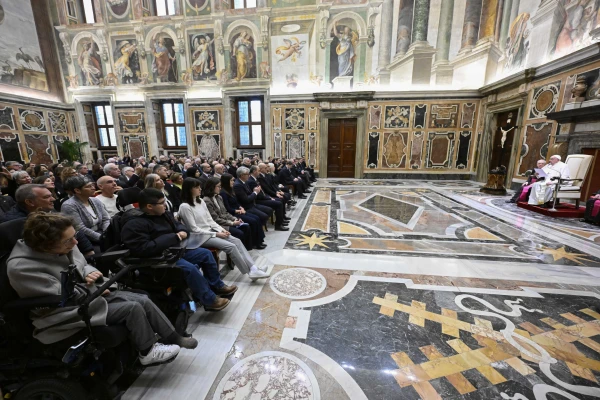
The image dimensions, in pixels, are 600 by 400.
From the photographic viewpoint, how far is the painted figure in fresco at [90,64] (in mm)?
11859

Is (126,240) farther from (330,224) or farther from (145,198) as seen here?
(330,224)

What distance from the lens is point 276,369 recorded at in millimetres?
1797

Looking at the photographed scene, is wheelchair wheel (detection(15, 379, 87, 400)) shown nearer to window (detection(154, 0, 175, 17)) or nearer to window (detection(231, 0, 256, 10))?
window (detection(231, 0, 256, 10))

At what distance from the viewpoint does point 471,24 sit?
31.5 ft

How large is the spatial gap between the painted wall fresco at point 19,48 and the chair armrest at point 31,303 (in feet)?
48.9

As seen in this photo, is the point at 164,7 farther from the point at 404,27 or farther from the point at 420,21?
the point at 420,21

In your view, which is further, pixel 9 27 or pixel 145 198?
pixel 9 27

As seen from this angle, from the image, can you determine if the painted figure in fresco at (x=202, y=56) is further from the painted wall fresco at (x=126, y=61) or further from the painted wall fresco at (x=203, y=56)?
the painted wall fresco at (x=126, y=61)

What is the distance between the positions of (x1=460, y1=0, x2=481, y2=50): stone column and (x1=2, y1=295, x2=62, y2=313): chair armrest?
13287 mm

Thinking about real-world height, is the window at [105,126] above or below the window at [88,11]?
below

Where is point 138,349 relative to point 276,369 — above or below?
above

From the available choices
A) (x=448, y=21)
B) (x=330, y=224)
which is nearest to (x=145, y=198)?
(x=330, y=224)

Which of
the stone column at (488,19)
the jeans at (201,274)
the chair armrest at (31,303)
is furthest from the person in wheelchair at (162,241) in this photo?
the stone column at (488,19)

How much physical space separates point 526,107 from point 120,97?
16.7 metres
